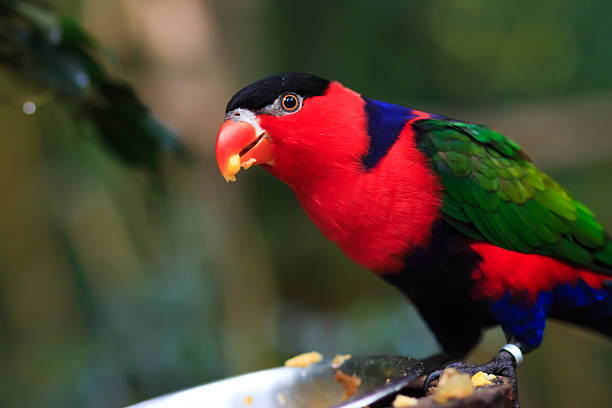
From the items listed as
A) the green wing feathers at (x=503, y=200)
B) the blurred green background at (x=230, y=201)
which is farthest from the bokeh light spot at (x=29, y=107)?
the green wing feathers at (x=503, y=200)

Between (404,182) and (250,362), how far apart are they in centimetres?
203

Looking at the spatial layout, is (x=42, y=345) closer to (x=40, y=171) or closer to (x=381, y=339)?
(x=40, y=171)

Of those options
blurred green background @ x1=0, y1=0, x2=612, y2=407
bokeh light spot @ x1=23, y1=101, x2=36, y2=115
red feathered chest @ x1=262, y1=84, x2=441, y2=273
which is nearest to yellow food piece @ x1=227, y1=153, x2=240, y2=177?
red feathered chest @ x1=262, y1=84, x2=441, y2=273

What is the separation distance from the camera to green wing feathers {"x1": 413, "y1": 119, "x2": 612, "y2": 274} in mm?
1542

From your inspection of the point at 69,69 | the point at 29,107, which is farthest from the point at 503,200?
the point at 29,107

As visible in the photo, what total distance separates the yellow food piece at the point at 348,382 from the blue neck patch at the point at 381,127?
521 millimetres

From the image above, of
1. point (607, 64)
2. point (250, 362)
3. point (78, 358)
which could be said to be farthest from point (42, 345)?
point (607, 64)

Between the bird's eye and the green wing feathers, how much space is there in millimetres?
349

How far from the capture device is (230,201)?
3385mm

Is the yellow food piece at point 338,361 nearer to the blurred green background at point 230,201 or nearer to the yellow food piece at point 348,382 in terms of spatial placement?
the yellow food piece at point 348,382

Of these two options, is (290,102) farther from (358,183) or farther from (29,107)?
(29,107)

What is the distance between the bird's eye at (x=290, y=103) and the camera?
1.48 m

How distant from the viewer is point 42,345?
3520 millimetres

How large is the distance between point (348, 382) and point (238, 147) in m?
0.63
